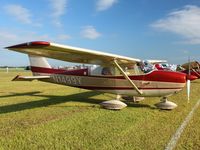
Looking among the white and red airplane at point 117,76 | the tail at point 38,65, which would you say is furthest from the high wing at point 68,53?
the tail at point 38,65

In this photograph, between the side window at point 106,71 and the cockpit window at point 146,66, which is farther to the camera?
the side window at point 106,71

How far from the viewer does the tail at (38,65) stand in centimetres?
1273

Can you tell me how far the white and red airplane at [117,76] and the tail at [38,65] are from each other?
838mm

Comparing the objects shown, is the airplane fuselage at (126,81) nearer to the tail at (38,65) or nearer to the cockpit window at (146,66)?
the cockpit window at (146,66)

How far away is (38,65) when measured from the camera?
42.4 ft

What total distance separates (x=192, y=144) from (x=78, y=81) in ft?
23.2

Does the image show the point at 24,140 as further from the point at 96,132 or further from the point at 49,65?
the point at 49,65

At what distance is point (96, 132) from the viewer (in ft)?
19.4

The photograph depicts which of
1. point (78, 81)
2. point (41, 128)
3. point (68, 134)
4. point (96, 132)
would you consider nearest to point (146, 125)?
point (96, 132)

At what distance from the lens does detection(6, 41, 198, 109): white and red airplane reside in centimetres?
905

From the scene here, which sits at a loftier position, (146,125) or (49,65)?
(49,65)

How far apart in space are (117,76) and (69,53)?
2.61 meters

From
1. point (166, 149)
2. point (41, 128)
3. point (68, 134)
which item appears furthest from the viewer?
point (41, 128)

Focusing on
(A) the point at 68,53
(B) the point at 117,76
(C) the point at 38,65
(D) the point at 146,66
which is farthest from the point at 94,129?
(C) the point at 38,65
